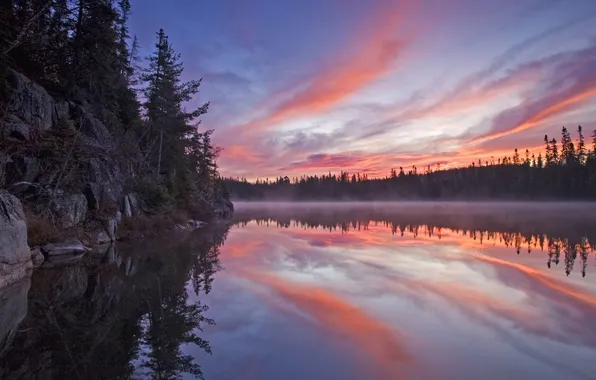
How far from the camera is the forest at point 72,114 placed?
13117 mm

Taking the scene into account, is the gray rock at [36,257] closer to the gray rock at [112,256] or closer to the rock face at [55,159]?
the gray rock at [112,256]

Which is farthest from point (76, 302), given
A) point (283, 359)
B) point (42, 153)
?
point (42, 153)

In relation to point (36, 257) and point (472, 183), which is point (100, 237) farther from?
point (472, 183)

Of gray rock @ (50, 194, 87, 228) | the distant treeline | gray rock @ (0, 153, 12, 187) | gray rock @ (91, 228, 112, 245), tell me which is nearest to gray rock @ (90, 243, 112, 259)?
gray rock @ (91, 228, 112, 245)

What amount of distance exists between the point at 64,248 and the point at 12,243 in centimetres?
416

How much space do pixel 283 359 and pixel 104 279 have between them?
7.09 meters

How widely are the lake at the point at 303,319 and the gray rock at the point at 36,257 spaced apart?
13.9 inches

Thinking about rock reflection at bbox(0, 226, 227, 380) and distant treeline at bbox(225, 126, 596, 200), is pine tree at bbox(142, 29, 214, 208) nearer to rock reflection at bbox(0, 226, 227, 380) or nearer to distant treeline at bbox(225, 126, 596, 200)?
rock reflection at bbox(0, 226, 227, 380)

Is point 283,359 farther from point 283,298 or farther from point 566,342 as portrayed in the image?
point 566,342

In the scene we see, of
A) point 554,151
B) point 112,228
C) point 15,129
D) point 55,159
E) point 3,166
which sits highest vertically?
point 554,151

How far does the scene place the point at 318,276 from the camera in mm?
10594

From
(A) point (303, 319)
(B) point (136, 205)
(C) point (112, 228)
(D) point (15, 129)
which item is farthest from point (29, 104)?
(A) point (303, 319)

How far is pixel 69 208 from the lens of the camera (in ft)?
47.5

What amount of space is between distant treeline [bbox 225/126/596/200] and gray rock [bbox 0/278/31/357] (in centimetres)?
10060
